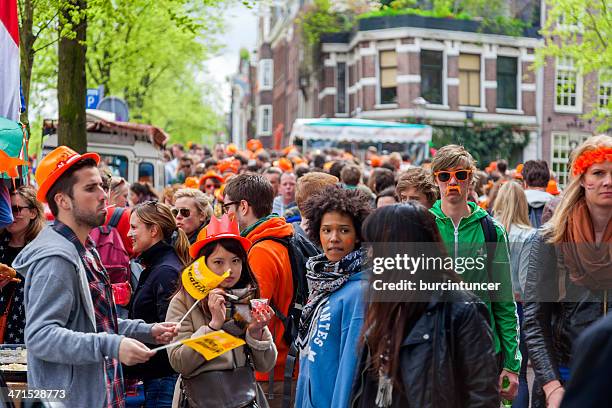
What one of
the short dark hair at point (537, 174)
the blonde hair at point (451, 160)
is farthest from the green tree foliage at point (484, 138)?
the blonde hair at point (451, 160)

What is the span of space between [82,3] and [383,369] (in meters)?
8.10

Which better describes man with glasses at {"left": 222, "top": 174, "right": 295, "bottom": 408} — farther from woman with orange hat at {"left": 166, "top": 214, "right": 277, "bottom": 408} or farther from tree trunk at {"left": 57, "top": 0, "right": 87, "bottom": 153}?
tree trunk at {"left": 57, "top": 0, "right": 87, "bottom": 153}

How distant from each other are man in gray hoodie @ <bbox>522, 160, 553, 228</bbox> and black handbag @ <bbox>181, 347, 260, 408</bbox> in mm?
4944

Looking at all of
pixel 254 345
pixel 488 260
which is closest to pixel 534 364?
pixel 488 260

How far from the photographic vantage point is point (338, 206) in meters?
5.01

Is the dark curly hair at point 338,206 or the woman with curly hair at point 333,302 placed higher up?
the dark curly hair at point 338,206

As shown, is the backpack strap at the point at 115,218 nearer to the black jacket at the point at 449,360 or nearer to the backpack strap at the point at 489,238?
the backpack strap at the point at 489,238

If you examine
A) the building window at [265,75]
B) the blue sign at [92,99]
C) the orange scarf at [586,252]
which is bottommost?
the orange scarf at [586,252]

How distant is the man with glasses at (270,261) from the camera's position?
5844 mm

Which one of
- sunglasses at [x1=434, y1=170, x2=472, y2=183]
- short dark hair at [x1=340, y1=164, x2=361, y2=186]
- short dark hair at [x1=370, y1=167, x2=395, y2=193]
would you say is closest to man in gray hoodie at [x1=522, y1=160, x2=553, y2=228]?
short dark hair at [x1=370, y1=167, x2=395, y2=193]

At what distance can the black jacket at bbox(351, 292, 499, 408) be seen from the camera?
371 cm

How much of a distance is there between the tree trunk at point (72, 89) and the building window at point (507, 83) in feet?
Answer: 106

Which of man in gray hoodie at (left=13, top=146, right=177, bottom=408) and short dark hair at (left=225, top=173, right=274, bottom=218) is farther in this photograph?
short dark hair at (left=225, top=173, right=274, bottom=218)

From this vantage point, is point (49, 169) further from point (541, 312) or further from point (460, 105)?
point (460, 105)
